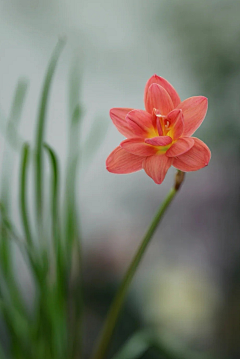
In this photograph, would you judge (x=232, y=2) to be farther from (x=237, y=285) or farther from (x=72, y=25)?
(x=237, y=285)

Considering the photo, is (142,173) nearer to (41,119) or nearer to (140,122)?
(41,119)

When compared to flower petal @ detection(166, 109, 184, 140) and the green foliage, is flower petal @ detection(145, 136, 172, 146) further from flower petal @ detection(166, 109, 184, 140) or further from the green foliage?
the green foliage

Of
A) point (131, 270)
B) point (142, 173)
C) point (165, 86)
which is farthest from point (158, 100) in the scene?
point (142, 173)

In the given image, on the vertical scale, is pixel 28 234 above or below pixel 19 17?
below

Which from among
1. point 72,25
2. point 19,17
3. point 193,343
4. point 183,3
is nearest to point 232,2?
point 183,3

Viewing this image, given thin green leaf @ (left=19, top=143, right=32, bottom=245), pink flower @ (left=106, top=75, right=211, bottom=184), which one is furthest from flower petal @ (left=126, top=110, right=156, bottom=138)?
thin green leaf @ (left=19, top=143, right=32, bottom=245)

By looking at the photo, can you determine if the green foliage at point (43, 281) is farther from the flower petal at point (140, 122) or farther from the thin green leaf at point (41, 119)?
the flower petal at point (140, 122)
